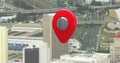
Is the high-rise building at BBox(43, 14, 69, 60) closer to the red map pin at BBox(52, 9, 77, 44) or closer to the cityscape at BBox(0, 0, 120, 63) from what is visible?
the cityscape at BBox(0, 0, 120, 63)

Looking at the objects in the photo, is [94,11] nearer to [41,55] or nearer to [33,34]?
[33,34]

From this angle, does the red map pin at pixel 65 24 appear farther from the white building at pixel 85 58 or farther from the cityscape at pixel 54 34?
the white building at pixel 85 58

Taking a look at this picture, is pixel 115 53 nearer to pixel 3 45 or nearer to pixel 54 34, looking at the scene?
pixel 54 34

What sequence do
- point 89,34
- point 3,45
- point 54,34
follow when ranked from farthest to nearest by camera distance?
point 89,34 → point 54,34 → point 3,45

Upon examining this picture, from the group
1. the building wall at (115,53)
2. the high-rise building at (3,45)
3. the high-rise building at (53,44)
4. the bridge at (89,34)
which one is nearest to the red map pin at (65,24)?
the high-rise building at (3,45)

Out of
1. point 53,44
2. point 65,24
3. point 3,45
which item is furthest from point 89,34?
point 65,24

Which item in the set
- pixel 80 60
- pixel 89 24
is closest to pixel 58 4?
pixel 89 24
